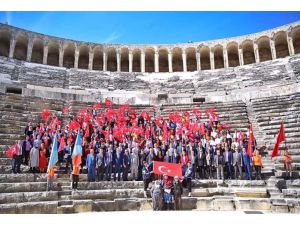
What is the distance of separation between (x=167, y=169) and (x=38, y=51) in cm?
2912

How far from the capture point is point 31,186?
9.43m

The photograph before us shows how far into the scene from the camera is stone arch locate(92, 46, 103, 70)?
114 ft

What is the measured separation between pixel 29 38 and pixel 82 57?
6133mm

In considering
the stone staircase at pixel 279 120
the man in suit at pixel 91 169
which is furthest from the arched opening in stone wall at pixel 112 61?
the man in suit at pixel 91 169

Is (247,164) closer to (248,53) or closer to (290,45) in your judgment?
(290,45)

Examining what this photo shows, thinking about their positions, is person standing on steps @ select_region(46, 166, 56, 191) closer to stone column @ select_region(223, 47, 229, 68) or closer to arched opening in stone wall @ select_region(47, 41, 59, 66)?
arched opening in stone wall @ select_region(47, 41, 59, 66)

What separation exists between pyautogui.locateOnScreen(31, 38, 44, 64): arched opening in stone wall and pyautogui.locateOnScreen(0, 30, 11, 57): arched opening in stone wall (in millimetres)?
2559

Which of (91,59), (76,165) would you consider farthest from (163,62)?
(76,165)

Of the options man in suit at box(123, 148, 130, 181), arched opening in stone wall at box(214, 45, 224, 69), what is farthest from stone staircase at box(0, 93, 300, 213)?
arched opening in stone wall at box(214, 45, 224, 69)

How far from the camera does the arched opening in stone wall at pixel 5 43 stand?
31359 millimetres

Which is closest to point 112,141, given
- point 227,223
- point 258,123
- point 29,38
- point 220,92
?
point 227,223

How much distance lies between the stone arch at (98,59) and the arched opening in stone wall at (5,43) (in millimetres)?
9154

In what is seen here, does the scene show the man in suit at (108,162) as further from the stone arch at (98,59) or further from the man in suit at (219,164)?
the stone arch at (98,59)

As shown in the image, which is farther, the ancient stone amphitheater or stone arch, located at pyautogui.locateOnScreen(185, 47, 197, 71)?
stone arch, located at pyautogui.locateOnScreen(185, 47, 197, 71)
